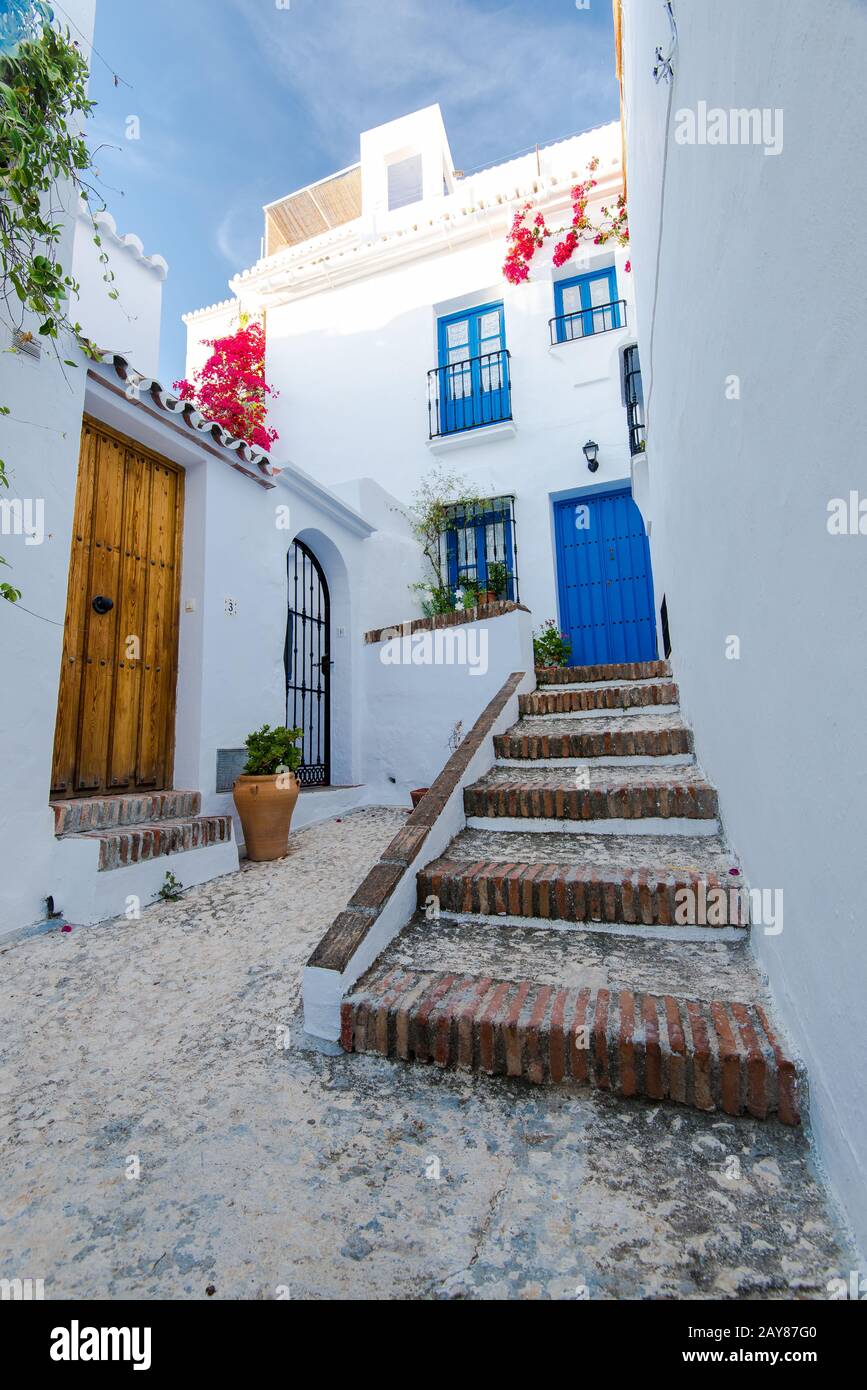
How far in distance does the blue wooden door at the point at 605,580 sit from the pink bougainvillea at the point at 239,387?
484 cm

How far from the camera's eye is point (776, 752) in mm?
1648

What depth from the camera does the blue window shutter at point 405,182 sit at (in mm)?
10305

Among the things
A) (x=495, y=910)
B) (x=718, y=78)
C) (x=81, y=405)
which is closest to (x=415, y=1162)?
(x=495, y=910)

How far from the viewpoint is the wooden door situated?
3.75 m

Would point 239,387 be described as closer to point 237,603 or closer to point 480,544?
point 480,544

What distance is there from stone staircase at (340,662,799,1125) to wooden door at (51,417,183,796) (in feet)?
7.77

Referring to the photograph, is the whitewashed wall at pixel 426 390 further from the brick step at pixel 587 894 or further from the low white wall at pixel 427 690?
the brick step at pixel 587 894

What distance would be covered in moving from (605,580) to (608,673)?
2.76 meters

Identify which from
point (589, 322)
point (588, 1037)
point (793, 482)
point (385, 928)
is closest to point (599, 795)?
point (385, 928)

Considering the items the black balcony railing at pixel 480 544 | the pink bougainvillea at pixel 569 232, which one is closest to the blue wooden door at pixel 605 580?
the black balcony railing at pixel 480 544

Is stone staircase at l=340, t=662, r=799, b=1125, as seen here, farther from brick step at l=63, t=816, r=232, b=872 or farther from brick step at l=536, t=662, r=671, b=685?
brick step at l=63, t=816, r=232, b=872

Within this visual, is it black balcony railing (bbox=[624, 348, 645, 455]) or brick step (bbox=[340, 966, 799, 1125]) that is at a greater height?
black balcony railing (bbox=[624, 348, 645, 455])

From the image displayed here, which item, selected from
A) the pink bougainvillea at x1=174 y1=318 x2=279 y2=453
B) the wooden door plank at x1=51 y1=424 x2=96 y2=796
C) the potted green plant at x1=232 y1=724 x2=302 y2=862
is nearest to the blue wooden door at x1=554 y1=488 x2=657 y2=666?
the potted green plant at x1=232 y1=724 x2=302 y2=862

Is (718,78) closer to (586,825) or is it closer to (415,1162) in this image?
(586,825)
